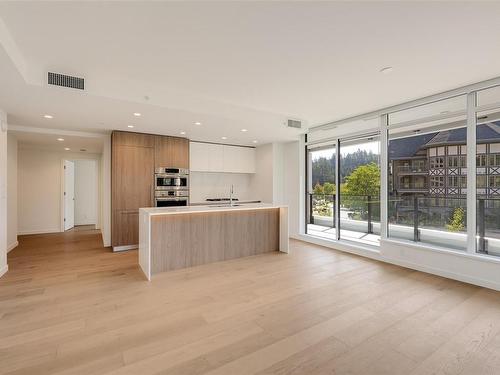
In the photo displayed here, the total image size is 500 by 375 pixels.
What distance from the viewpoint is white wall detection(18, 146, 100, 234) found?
6820 millimetres

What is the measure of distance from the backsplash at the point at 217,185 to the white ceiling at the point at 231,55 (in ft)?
8.80

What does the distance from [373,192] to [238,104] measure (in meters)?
3.04

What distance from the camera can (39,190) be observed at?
277 inches

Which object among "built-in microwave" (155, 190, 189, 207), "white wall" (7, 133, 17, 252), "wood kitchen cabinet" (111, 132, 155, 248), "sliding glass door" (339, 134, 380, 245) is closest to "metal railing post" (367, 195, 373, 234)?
"sliding glass door" (339, 134, 380, 245)

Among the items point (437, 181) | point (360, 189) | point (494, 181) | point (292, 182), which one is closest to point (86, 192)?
point (292, 182)

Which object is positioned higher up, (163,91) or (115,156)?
(163,91)

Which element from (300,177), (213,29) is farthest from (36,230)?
(213,29)

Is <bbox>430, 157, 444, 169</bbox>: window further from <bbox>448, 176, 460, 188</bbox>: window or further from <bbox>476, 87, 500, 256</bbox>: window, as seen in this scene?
<bbox>476, 87, 500, 256</bbox>: window

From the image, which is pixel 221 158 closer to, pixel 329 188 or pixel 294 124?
pixel 294 124

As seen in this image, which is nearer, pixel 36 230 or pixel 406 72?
pixel 406 72

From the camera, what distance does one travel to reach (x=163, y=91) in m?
3.64

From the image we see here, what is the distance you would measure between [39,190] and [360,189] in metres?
8.29

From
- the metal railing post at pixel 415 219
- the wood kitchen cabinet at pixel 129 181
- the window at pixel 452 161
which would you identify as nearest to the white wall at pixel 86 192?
the wood kitchen cabinet at pixel 129 181

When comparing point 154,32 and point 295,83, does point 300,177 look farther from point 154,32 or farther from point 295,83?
point 154,32
